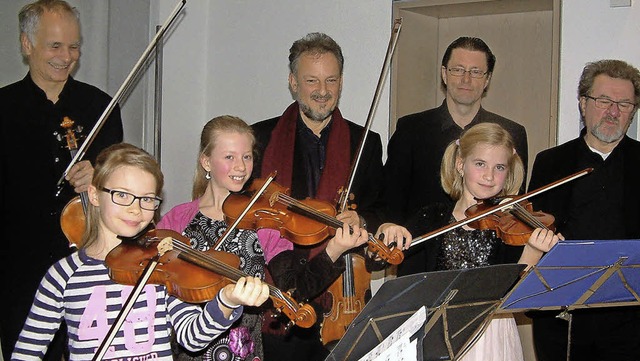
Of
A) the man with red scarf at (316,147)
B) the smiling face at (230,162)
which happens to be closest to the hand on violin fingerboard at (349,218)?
the man with red scarf at (316,147)

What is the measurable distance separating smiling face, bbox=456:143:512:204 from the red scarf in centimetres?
46

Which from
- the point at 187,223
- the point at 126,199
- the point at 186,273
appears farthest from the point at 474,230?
the point at 126,199

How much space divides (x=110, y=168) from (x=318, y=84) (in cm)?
100

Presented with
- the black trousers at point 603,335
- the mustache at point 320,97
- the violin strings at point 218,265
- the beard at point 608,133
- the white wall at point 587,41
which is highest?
the white wall at point 587,41

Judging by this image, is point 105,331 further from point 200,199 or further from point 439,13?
point 439,13

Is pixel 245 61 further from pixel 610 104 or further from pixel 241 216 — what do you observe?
pixel 241 216

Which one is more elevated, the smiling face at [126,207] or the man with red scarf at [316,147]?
the man with red scarf at [316,147]

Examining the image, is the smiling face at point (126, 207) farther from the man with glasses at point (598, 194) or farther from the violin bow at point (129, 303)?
the man with glasses at point (598, 194)

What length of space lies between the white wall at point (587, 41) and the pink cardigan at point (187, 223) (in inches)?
63.2

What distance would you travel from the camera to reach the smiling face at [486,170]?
2.66 metres

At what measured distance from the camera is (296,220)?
2549 mm

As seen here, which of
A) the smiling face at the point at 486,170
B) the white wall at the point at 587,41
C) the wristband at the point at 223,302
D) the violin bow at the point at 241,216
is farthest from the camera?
the white wall at the point at 587,41

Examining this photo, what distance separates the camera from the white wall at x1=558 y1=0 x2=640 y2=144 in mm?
3441

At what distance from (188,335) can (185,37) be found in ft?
9.02
